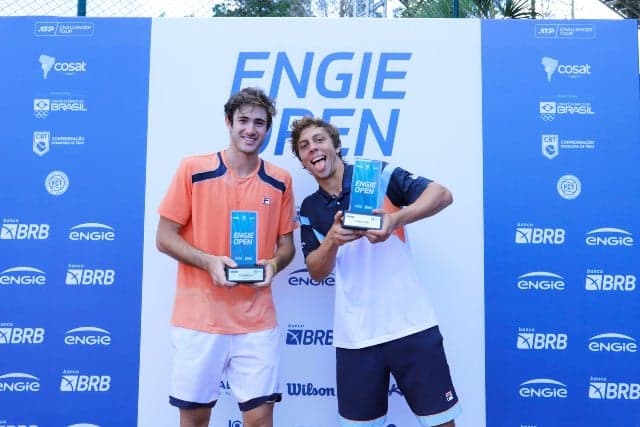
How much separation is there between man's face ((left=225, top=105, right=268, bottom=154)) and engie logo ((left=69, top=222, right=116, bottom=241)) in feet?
3.51

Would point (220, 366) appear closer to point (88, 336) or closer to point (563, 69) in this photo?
point (88, 336)

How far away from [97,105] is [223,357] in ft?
5.55

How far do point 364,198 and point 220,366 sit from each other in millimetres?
1026

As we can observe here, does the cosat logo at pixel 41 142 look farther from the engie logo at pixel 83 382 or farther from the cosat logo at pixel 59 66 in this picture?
the engie logo at pixel 83 382

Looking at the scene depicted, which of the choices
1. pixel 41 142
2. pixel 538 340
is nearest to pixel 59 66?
pixel 41 142

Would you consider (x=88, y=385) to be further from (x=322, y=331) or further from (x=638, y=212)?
(x=638, y=212)

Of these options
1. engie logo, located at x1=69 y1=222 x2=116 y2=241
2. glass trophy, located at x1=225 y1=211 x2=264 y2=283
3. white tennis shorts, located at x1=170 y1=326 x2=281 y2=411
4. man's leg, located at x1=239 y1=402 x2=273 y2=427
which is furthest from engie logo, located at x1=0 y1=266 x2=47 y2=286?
man's leg, located at x1=239 y1=402 x2=273 y2=427

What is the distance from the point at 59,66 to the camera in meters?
2.99

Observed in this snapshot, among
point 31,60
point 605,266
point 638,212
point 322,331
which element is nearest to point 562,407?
point 605,266

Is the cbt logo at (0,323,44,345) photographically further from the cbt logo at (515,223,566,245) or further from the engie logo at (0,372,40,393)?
the cbt logo at (515,223,566,245)

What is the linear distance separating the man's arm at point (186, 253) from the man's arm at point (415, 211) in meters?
0.66

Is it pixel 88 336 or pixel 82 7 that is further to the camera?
pixel 82 7

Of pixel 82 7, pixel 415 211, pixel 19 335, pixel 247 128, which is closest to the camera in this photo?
pixel 415 211

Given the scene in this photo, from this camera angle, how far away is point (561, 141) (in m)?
2.98
